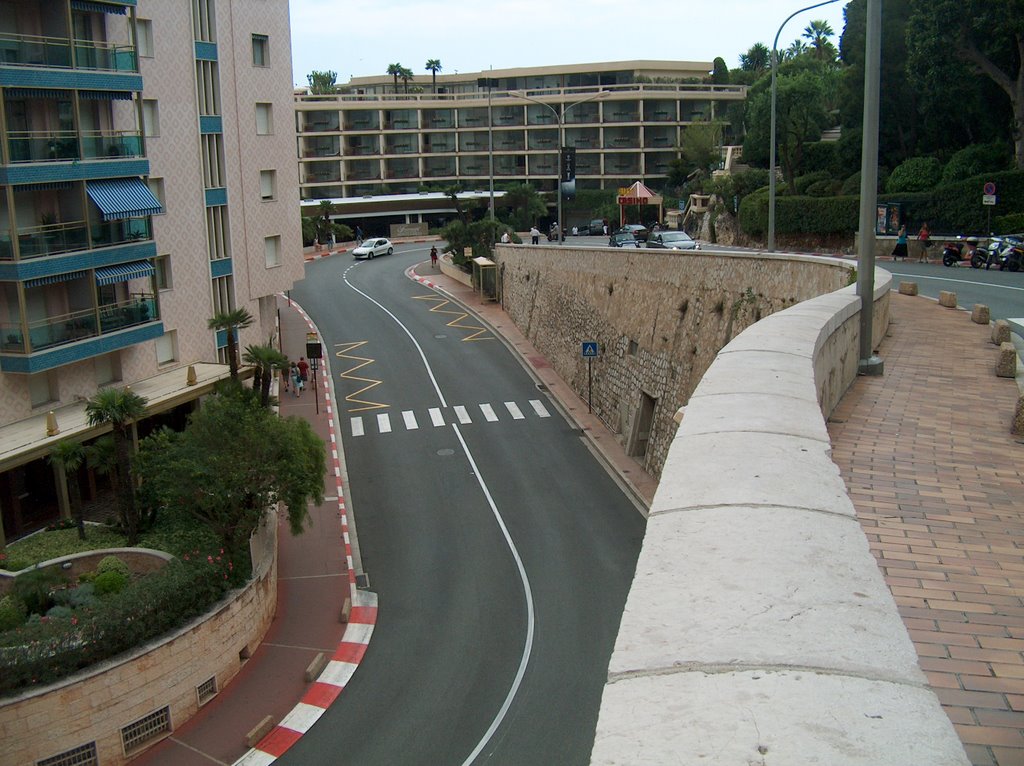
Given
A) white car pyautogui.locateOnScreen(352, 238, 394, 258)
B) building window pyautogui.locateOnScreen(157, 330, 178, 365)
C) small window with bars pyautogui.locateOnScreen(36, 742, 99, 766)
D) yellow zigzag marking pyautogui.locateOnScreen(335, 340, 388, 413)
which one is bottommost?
small window with bars pyautogui.locateOnScreen(36, 742, 99, 766)

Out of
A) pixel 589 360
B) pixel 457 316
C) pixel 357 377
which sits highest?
pixel 589 360

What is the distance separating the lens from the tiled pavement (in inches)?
198

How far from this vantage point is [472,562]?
27.3 m

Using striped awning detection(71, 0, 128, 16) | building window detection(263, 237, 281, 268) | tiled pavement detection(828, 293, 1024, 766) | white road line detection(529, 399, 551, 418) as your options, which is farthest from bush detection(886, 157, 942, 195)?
tiled pavement detection(828, 293, 1024, 766)

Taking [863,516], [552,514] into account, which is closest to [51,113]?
[552,514]

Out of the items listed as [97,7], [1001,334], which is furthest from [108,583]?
[1001,334]

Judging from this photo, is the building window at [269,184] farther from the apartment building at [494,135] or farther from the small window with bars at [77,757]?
the apartment building at [494,135]

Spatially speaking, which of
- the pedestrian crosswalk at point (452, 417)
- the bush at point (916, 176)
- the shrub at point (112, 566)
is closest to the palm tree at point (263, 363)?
the shrub at point (112, 566)

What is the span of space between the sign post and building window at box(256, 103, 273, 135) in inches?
600

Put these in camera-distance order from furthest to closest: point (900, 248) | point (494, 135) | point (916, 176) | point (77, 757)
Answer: point (494, 135)
point (916, 176)
point (900, 248)
point (77, 757)

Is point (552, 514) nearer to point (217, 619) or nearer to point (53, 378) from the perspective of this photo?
point (217, 619)

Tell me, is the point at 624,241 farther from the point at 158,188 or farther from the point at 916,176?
the point at 158,188

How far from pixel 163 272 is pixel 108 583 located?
49.0ft

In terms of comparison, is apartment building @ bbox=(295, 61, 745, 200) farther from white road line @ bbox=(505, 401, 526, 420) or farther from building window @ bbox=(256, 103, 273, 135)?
white road line @ bbox=(505, 401, 526, 420)
